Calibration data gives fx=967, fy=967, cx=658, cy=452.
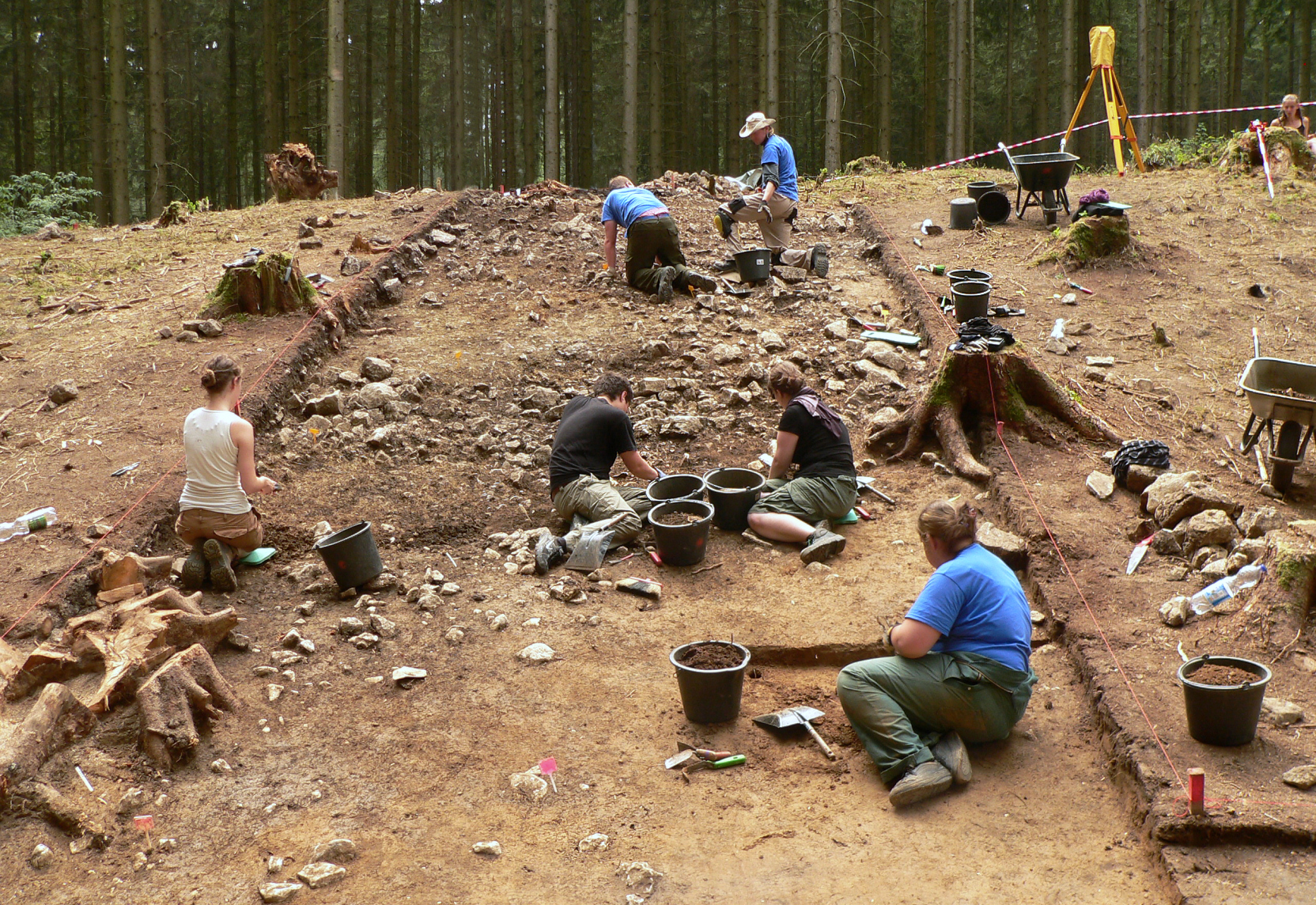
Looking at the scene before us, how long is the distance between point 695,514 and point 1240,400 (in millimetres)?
4546

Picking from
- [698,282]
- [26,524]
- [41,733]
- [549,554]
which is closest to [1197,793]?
[549,554]

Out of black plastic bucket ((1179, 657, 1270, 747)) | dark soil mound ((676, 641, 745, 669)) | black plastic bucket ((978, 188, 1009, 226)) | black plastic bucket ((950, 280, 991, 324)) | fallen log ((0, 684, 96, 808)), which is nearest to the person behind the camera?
black plastic bucket ((1179, 657, 1270, 747))

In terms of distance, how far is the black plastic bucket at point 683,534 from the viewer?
5.44 meters

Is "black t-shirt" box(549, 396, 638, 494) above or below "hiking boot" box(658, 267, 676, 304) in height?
below

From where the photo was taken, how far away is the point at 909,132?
3166 cm

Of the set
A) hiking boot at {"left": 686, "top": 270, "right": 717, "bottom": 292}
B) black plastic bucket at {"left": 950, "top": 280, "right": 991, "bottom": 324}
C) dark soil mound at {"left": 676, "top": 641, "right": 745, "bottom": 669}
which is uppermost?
hiking boot at {"left": 686, "top": 270, "right": 717, "bottom": 292}

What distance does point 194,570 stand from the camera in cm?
514

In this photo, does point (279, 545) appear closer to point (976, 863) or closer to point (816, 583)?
point (816, 583)

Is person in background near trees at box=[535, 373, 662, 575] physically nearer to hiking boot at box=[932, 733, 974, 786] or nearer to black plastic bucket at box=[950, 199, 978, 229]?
hiking boot at box=[932, 733, 974, 786]

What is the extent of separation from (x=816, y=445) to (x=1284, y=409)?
8.66 ft

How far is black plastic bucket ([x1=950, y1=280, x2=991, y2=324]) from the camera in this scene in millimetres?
8375

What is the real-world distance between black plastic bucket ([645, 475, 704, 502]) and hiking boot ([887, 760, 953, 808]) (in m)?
2.53

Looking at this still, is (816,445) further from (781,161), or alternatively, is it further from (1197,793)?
(781,161)

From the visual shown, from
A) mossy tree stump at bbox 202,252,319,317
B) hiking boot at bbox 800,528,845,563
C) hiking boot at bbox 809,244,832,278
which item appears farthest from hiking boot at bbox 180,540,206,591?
hiking boot at bbox 809,244,832,278
